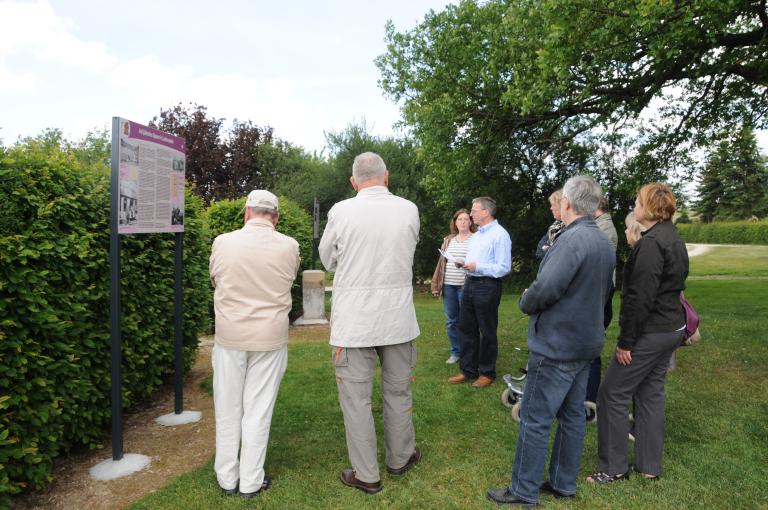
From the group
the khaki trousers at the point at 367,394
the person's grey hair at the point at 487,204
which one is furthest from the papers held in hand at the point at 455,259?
the khaki trousers at the point at 367,394

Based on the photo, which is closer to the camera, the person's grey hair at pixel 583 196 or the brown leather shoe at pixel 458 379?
the person's grey hair at pixel 583 196

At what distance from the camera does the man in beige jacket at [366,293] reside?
141 inches

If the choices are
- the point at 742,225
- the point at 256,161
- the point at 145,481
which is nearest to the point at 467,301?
the point at 145,481

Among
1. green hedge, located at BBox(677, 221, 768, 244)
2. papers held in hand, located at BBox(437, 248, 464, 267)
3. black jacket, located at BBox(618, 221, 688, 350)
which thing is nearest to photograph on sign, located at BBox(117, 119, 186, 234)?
papers held in hand, located at BBox(437, 248, 464, 267)

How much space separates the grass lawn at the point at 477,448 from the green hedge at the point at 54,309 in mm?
818

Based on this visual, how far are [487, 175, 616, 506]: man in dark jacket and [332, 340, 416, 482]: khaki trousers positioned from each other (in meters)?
0.83

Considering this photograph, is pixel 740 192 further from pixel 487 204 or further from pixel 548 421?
pixel 548 421

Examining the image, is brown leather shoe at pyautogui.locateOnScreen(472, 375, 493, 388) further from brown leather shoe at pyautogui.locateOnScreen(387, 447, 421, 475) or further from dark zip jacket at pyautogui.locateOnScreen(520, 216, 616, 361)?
dark zip jacket at pyautogui.locateOnScreen(520, 216, 616, 361)

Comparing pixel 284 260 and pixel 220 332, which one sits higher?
pixel 284 260

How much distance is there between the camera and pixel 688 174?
13.5 metres

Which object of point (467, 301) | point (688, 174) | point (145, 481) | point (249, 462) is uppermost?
point (688, 174)

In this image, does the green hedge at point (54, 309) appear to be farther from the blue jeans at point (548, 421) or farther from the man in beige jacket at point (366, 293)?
the blue jeans at point (548, 421)

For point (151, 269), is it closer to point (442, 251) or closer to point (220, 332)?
point (220, 332)

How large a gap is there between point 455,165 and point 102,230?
1038cm
